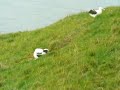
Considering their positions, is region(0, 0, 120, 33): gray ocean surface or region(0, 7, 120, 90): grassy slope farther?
region(0, 0, 120, 33): gray ocean surface

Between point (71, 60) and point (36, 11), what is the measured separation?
16.8m

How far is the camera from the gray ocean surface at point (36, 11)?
952 inches

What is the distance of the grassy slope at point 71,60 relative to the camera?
8992 mm

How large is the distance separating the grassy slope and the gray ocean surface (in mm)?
9611

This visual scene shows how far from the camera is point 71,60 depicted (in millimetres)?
10125

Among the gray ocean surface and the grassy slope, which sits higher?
the grassy slope

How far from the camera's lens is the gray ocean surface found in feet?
79.3

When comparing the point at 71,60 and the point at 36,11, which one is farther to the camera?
the point at 36,11

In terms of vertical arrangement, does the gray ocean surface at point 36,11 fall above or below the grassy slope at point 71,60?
below

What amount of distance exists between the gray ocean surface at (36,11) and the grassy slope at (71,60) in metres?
9.61

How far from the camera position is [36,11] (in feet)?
87.5

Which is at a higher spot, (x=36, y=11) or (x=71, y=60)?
(x=71, y=60)

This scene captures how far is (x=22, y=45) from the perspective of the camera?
14.1 metres

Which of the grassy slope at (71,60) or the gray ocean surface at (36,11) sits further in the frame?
the gray ocean surface at (36,11)
